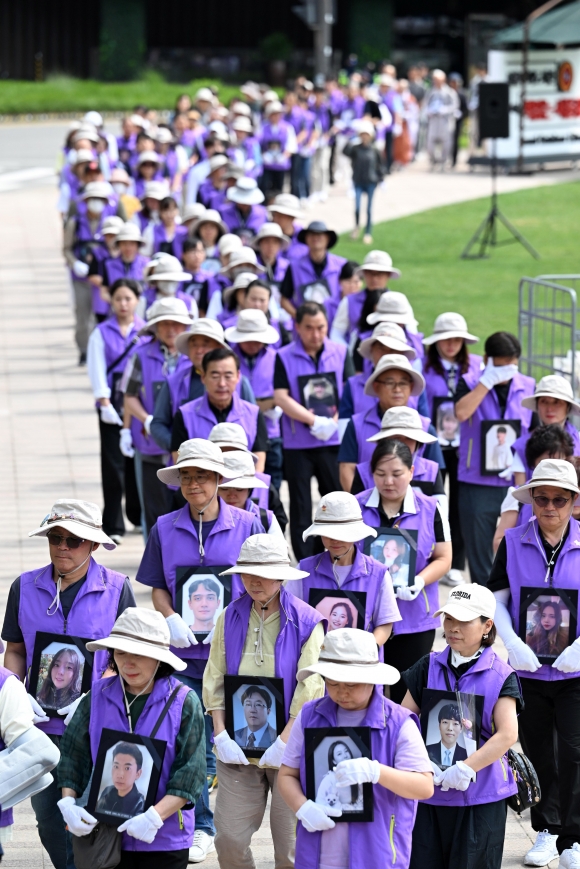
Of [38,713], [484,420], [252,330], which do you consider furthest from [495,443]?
[38,713]

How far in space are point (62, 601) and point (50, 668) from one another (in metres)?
0.29

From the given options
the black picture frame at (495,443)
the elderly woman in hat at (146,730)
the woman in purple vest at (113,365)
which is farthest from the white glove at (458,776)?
the woman in purple vest at (113,365)

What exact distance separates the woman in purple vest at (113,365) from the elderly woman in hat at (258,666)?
5392mm

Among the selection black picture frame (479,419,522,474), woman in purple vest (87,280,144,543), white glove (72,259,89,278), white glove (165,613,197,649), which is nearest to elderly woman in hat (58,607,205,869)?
white glove (165,613,197,649)

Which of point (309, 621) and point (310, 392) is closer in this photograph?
point (309, 621)

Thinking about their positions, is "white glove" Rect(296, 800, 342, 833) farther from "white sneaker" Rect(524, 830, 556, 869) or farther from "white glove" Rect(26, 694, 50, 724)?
"white sneaker" Rect(524, 830, 556, 869)

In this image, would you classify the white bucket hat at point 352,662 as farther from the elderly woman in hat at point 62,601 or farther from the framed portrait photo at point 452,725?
the elderly woman in hat at point 62,601

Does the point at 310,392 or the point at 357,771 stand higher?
the point at 310,392

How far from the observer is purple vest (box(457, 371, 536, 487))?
10.0m

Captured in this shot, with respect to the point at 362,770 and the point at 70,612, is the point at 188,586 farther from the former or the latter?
the point at 362,770

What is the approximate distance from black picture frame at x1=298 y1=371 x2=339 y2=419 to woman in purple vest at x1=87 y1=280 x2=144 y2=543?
1628 millimetres

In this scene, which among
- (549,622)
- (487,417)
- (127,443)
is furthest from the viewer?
(127,443)

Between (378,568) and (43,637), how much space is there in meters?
1.62

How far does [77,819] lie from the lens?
5.63 m
